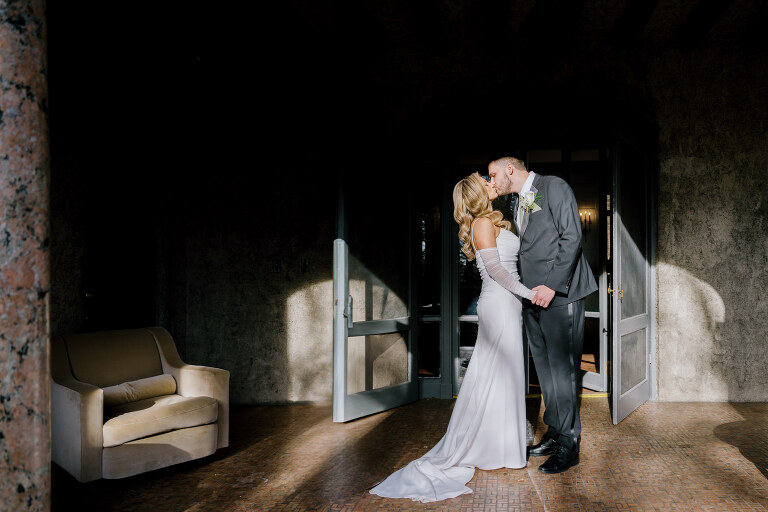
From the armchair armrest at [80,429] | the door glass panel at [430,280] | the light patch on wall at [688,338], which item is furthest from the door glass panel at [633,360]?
the armchair armrest at [80,429]

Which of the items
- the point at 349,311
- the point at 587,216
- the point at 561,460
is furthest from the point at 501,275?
the point at 587,216

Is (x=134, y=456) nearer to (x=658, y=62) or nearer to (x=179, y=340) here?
(x=179, y=340)

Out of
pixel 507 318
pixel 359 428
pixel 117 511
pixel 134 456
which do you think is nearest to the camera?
pixel 117 511

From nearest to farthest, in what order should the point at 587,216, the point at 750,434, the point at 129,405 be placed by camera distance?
the point at 129,405 < the point at 750,434 < the point at 587,216

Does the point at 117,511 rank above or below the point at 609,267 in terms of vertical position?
below

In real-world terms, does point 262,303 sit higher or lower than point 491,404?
higher

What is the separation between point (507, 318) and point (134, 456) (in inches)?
95.2

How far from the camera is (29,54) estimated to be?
1.50 metres

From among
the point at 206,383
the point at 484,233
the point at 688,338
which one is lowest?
the point at 206,383

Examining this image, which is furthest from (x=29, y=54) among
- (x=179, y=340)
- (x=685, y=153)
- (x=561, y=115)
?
(x=685, y=153)

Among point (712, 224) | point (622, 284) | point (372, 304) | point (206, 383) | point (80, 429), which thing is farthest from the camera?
point (712, 224)

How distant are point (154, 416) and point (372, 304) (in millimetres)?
2071

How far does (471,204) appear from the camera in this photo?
3.55 m

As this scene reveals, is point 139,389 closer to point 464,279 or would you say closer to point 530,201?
point 530,201
